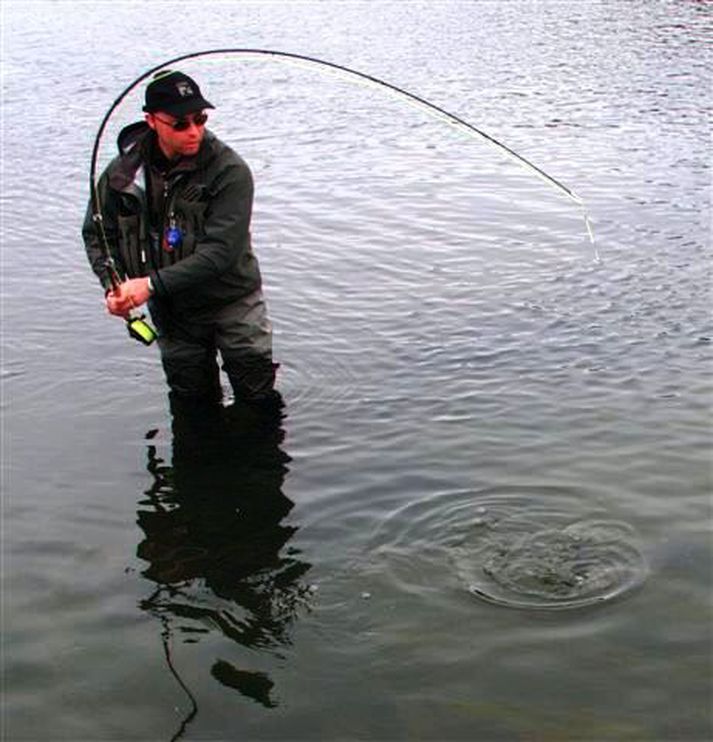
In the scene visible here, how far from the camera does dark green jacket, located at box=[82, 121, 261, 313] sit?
6.90 meters

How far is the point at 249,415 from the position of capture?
807cm

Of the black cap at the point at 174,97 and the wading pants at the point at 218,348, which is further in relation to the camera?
the wading pants at the point at 218,348

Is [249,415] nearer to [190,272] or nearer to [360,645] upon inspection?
[190,272]

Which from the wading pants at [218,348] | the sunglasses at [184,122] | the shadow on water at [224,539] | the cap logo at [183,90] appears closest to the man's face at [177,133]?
the sunglasses at [184,122]

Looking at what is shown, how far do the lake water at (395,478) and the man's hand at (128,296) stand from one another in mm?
1140

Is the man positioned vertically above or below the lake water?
above

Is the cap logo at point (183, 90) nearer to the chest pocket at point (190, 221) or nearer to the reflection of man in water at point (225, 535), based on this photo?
the chest pocket at point (190, 221)

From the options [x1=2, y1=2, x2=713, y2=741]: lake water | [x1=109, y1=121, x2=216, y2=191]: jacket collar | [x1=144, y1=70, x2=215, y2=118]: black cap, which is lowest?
[x1=2, y1=2, x2=713, y2=741]: lake water

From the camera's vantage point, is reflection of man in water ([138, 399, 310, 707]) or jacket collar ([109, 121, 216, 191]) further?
jacket collar ([109, 121, 216, 191])

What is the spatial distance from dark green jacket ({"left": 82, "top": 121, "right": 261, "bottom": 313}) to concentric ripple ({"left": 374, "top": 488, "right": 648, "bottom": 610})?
1.73m

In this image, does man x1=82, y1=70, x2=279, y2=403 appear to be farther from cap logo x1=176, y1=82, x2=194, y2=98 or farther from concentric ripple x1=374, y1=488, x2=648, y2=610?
concentric ripple x1=374, y1=488, x2=648, y2=610

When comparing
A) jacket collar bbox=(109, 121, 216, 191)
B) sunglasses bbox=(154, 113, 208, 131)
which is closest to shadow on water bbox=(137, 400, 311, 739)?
jacket collar bbox=(109, 121, 216, 191)

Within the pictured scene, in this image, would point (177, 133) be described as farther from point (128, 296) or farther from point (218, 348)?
point (218, 348)

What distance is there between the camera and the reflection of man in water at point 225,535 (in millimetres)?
5801
